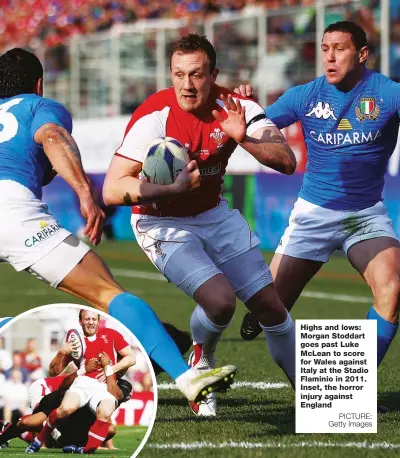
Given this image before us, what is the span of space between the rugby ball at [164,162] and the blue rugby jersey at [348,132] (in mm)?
1403

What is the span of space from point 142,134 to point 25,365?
1625 mm

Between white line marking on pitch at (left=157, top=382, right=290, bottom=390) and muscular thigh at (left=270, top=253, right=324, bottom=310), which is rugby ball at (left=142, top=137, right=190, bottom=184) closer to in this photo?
muscular thigh at (left=270, top=253, right=324, bottom=310)

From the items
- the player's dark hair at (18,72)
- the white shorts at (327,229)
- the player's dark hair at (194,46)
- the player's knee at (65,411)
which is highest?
the player's dark hair at (194,46)

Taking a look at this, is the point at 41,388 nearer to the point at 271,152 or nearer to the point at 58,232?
the point at 58,232

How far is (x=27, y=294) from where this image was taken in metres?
13.4

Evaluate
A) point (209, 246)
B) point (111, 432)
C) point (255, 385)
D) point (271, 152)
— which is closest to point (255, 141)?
point (271, 152)

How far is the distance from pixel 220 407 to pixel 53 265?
1.89 metres

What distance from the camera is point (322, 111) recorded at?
7.07 m

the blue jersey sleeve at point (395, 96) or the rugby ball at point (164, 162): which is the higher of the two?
the blue jersey sleeve at point (395, 96)

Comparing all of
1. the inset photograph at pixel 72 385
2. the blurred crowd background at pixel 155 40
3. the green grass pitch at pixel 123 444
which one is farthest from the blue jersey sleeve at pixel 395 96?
the blurred crowd background at pixel 155 40

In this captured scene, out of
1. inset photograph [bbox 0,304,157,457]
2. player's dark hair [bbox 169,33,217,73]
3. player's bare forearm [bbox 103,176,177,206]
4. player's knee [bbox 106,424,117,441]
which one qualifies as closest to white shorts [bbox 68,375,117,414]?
inset photograph [bbox 0,304,157,457]

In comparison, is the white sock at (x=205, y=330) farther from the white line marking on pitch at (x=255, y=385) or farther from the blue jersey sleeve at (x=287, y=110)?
the blue jersey sleeve at (x=287, y=110)

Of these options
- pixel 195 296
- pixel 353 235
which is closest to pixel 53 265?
pixel 195 296

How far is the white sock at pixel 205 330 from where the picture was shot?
252 inches
